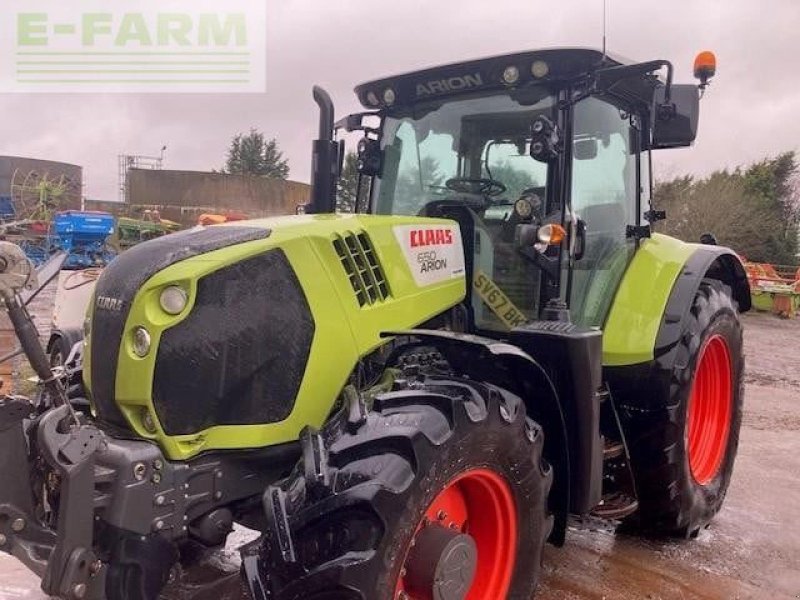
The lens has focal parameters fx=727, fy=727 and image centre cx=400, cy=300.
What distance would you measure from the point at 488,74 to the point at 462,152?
0.38 metres

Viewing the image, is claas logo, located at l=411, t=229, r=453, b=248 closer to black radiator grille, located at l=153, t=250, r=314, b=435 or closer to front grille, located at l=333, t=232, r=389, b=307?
front grille, located at l=333, t=232, r=389, b=307

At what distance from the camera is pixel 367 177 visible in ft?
12.6

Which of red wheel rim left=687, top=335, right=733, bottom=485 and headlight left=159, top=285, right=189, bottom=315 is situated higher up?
headlight left=159, top=285, right=189, bottom=315

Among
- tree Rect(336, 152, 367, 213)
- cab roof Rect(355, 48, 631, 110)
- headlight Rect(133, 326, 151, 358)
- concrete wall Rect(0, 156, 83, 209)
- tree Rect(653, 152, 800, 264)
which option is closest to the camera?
headlight Rect(133, 326, 151, 358)

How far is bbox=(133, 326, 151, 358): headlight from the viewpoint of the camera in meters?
2.19

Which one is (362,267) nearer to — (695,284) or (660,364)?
(660,364)

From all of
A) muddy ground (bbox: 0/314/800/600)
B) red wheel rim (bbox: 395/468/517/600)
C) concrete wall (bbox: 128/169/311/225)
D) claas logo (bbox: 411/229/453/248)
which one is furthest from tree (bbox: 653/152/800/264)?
red wheel rim (bbox: 395/468/517/600)

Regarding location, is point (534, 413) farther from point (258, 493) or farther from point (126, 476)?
point (126, 476)

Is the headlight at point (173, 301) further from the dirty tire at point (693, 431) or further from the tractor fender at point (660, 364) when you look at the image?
the dirty tire at point (693, 431)

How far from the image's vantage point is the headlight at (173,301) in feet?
7.23

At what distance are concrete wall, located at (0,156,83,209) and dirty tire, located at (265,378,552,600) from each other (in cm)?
3400

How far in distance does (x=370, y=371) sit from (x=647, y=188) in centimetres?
208

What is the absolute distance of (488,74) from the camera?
10.6 ft

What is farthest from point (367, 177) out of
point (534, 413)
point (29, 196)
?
point (29, 196)
